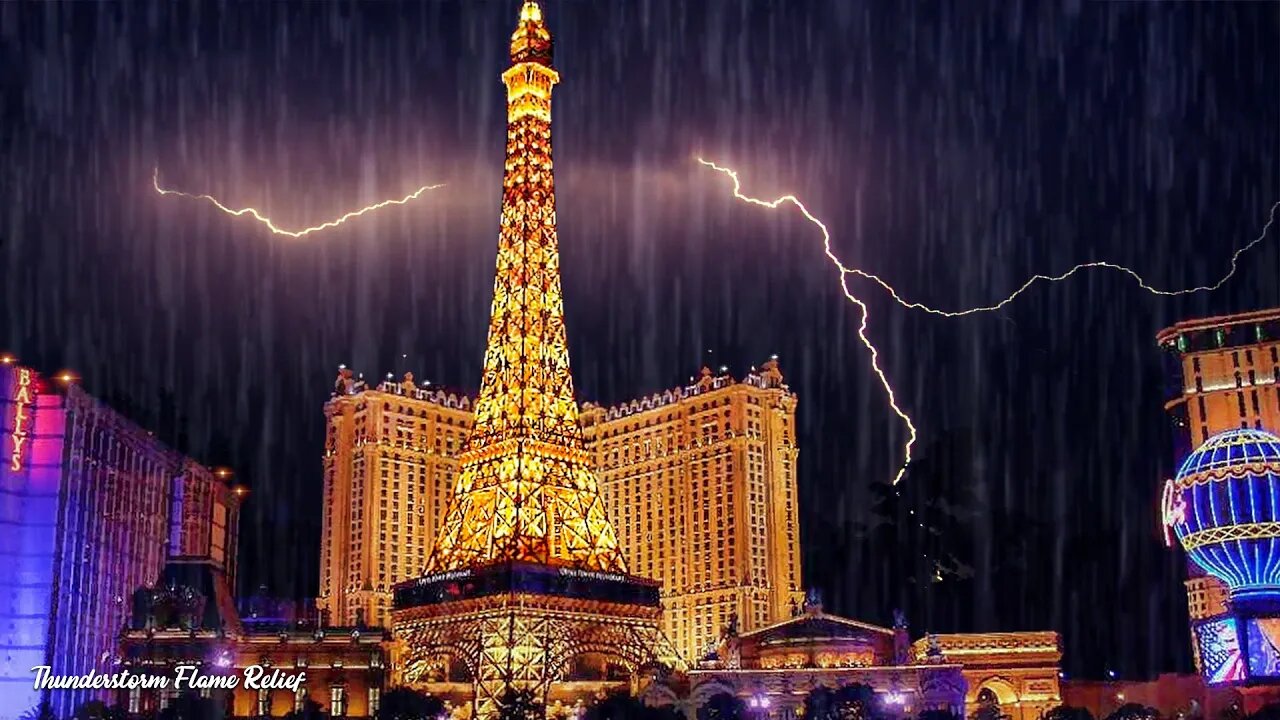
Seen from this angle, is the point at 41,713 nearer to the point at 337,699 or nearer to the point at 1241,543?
the point at 337,699

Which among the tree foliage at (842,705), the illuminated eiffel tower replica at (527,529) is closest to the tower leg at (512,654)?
the illuminated eiffel tower replica at (527,529)

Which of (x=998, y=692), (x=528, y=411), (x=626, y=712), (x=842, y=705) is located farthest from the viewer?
(x=998, y=692)

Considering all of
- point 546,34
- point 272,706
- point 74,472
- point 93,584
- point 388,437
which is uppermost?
point 546,34

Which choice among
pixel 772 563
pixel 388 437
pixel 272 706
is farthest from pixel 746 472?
pixel 272 706

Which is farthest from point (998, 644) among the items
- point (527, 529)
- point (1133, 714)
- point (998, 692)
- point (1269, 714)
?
point (1269, 714)

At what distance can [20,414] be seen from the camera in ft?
186

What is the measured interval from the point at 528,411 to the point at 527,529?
5628mm

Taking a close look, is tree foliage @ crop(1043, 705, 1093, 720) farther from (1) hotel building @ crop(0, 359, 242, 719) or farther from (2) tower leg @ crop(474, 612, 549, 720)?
(1) hotel building @ crop(0, 359, 242, 719)

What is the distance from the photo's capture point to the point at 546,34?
67750mm

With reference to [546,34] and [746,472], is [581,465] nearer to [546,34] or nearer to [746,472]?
[546,34]

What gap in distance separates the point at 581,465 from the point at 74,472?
2275 centimetres

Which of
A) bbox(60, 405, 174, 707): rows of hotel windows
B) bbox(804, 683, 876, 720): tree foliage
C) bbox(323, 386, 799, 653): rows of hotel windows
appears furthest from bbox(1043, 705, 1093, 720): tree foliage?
bbox(323, 386, 799, 653): rows of hotel windows

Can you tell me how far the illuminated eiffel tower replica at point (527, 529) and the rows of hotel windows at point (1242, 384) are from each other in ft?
150

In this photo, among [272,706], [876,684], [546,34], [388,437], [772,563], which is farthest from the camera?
[388,437]
